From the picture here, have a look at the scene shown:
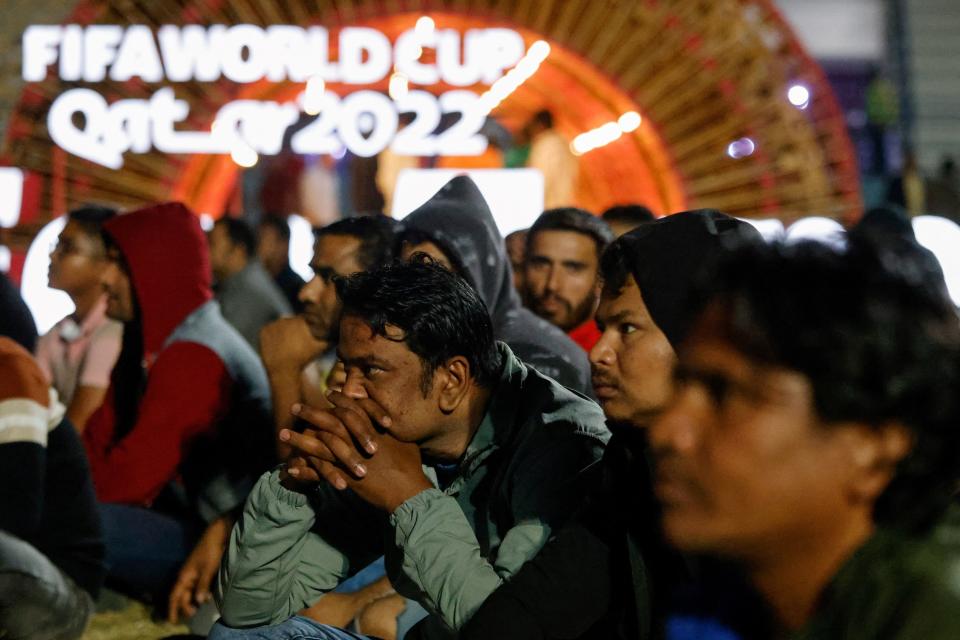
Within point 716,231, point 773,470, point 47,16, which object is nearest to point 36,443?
point 716,231

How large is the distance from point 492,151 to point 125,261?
6.58 meters

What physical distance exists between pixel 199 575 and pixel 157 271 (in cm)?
150

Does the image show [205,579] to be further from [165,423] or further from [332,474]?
[332,474]

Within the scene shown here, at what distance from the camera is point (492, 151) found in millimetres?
10992

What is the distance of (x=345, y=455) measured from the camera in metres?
2.37

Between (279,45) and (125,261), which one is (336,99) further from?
(125,261)

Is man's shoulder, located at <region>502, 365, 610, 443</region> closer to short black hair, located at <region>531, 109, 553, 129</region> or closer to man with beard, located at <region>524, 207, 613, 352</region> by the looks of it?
man with beard, located at <region>524, 207, 613, 352</region>

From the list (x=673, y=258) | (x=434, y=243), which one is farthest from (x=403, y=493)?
(x=434, y=243)

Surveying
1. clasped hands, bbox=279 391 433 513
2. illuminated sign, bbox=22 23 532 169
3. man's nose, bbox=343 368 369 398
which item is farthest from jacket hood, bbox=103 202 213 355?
illuminated sign, bbox=22 23 532 169

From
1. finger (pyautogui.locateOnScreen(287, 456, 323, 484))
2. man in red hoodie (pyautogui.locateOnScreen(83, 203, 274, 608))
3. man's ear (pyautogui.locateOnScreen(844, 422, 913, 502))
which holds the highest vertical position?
man's ear (pyautogui.locateOnScreen(844, 422, 913, 502))

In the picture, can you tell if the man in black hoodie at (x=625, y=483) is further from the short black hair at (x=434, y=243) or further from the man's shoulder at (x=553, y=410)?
the short black hair at (x=434, y=243)

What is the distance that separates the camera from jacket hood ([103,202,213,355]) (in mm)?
4629

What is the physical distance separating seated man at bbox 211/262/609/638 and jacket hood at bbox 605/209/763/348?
260 mm

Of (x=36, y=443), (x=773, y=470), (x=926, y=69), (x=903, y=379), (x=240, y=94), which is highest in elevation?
(x=926, y=69)
